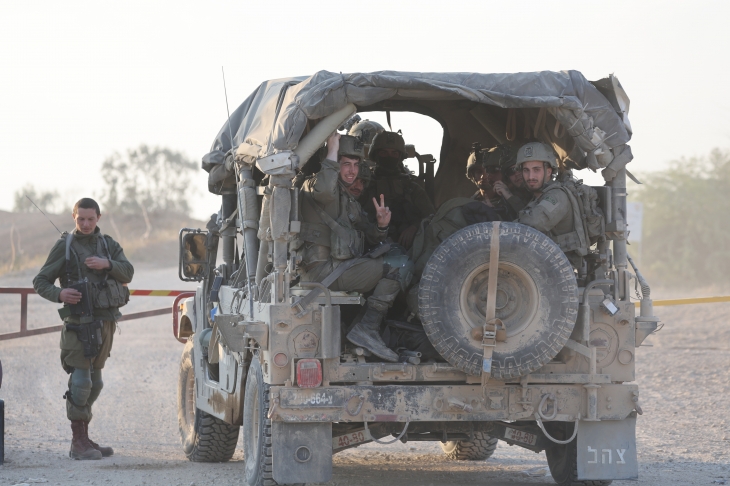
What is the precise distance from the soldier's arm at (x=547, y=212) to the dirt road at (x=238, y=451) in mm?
2096

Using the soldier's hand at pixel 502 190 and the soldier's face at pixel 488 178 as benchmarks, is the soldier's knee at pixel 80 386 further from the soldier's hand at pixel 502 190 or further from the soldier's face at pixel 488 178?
the soldier's hand at pixel 502 190

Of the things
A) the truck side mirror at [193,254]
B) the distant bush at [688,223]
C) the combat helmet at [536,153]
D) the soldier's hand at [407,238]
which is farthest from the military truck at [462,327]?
the distant bush at [688,223]

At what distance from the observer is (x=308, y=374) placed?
630 centimetres

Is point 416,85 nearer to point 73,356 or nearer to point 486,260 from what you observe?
point 486,260

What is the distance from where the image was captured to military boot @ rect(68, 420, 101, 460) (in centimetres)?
886

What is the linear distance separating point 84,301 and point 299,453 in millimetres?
3185

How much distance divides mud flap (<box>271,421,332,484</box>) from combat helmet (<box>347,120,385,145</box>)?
343 cm

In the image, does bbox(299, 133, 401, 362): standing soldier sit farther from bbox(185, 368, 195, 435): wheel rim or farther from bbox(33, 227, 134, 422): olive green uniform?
bbox(185, 368, 195, 435): wheel rim

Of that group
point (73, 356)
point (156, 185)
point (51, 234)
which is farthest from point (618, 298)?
point (156, 185)

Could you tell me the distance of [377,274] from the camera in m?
6.69

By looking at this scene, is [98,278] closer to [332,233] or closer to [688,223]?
[332,233]

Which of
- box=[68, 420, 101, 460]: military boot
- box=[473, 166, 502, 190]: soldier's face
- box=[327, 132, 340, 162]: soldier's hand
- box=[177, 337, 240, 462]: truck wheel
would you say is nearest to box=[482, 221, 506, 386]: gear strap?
box=[327, 132, 340, 162]: soldier's hand

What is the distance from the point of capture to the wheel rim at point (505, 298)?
6.29 metres

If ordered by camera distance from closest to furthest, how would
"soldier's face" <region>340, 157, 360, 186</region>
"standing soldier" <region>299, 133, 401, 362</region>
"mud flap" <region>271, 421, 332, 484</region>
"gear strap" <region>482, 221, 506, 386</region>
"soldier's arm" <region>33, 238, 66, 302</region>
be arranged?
"gear strap" <region>482, 221, 506, 386</region> < "mud flap" <region>271, 421, 332, 484</region> < "standing soldier" <region>299, 133, 401, 362</region> < "soldier's face" <region>340, 157, 360, 186</region> < "soldier's arm" <region>33, 238, 66, 302</region>
